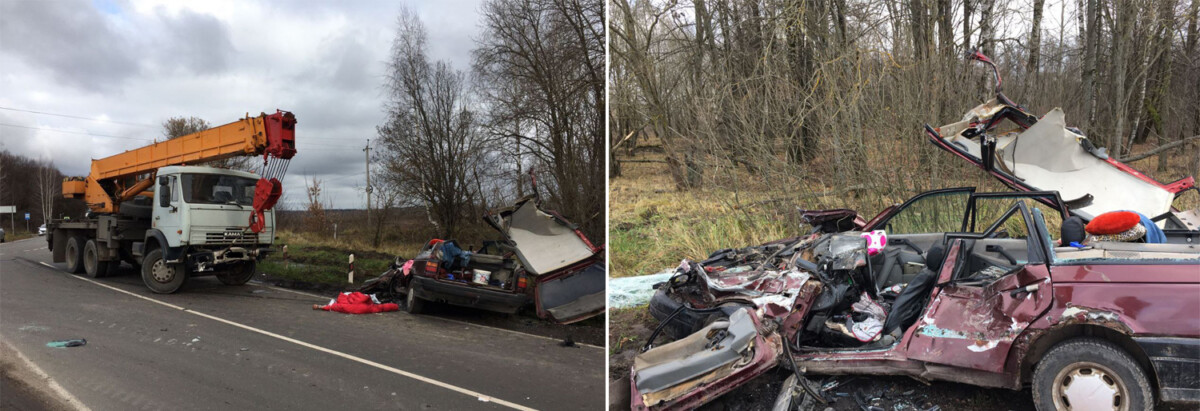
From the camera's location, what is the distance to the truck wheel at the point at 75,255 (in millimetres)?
13609

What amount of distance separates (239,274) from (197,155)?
2390mm

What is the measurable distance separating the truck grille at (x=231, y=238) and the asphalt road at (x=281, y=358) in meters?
1.37

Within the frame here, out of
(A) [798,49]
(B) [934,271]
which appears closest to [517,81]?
(A) [798,49]

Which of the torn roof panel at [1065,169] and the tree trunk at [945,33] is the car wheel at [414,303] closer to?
the torn roof panel at [1065,169]

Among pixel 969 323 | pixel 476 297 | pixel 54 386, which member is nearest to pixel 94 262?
pixel 54 386

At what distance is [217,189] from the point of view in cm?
1126

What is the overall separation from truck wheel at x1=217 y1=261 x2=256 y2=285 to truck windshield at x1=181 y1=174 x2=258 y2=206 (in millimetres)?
1357

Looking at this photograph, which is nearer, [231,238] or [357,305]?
[357,305]

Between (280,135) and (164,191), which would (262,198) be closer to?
(280,135)

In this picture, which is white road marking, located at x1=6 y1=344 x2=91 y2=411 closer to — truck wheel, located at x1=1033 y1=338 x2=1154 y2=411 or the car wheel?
the car wheel

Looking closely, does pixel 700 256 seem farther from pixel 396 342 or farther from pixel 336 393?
pixel 336 393

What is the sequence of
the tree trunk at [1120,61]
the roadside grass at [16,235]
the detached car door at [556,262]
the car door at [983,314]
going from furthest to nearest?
the roadside grass at [16,235] < the tree trunk at [1120,61] < the detached car door at [556,262] < the car door at [983,314]

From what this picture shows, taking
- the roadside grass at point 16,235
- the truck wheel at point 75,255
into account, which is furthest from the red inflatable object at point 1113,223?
the roadside grass at point 16,235

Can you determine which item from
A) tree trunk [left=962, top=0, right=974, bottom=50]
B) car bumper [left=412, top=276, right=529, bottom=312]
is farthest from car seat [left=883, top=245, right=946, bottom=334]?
tree trunk [left=962, top=0, right=974, bottom=50]
